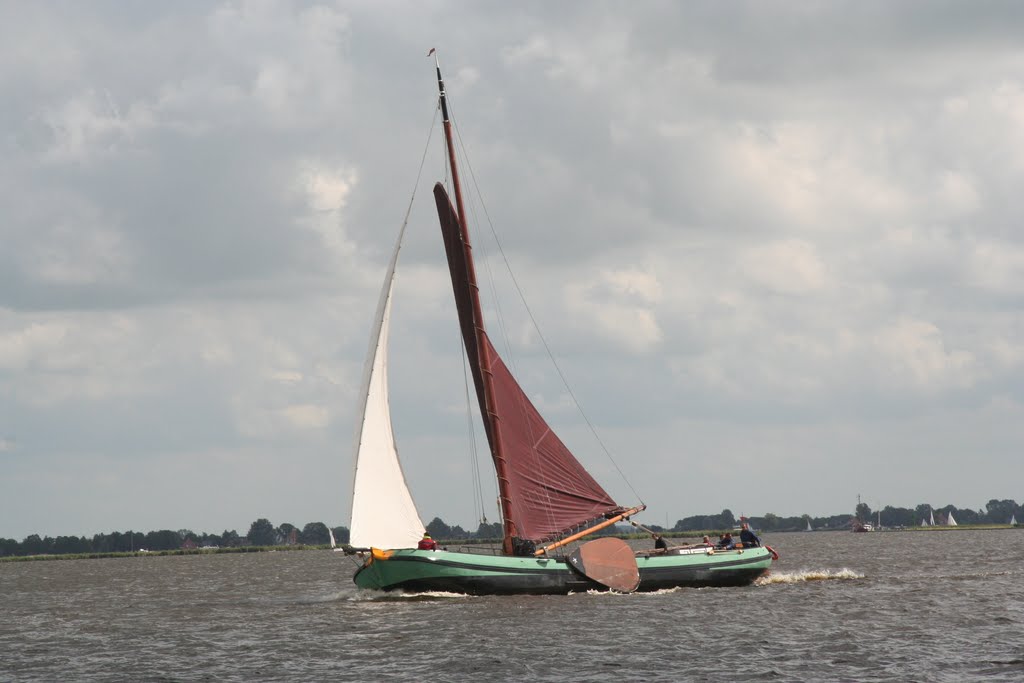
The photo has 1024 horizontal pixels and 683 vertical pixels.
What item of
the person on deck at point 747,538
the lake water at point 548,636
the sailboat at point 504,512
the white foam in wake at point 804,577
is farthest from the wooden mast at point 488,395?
the white foam in wake at point 804,577

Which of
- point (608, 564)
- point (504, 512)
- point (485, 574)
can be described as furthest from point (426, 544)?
point (608, 564)

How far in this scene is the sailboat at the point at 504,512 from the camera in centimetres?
4634

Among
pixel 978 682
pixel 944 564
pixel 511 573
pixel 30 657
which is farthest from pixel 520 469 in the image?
pixel 944 564

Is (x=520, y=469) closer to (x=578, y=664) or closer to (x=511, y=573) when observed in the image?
(x=511, y=573)

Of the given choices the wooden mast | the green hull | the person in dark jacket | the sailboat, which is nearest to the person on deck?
the sailboat

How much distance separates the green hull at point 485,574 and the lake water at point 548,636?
60 cm

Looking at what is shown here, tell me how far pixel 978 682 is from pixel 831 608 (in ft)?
58.0

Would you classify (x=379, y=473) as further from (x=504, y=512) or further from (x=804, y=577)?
(x=804, y=577)

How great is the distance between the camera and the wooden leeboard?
49406 millimetres

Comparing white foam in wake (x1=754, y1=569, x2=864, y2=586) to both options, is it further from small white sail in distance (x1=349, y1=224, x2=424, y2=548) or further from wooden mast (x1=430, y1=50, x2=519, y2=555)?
small white sail in distance (x1=349, y1=224, x2=424, y2=548)

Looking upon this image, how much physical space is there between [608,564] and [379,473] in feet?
33.2

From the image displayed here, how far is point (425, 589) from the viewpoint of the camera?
47250mm

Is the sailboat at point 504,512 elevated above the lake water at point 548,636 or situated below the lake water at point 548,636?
above

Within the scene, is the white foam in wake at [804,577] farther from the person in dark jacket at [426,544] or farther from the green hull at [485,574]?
the person in dark jacket at [426,544]
